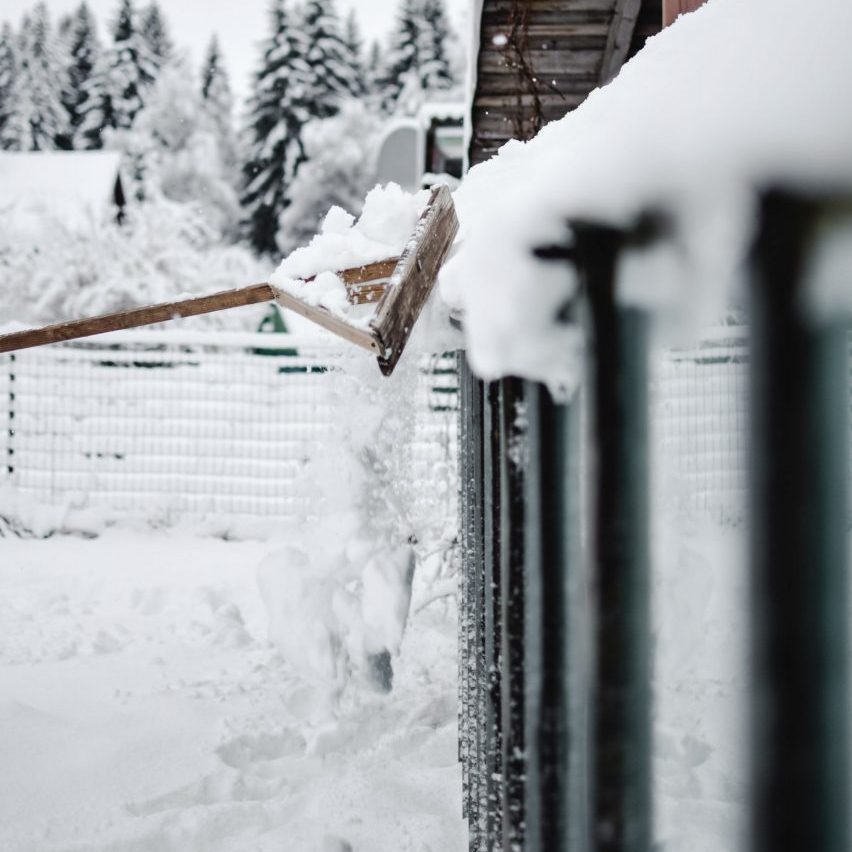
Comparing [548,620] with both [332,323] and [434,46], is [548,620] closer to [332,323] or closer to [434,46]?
[332,323]

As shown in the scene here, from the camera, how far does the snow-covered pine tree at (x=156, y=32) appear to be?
3422cm

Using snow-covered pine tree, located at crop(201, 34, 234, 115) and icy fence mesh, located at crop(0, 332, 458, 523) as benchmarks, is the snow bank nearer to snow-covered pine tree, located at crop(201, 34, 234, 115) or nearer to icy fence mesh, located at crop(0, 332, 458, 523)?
icy fence mesh, located at crop(0, 332, 458, 523)

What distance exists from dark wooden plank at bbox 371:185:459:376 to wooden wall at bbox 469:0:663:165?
2.93m

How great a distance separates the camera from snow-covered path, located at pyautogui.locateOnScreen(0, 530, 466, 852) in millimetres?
1865

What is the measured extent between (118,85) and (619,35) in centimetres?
3396

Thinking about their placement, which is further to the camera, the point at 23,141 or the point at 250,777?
the point at 23,141

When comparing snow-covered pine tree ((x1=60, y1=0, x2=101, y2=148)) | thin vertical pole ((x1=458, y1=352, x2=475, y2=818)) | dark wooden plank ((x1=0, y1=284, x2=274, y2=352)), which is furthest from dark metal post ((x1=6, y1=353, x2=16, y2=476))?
snow-covered pine tree ((x1=60, y1=0, x2=101, y2=148))

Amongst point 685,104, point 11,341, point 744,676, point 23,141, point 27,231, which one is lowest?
point 744,676

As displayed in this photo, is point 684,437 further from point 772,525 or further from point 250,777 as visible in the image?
point 772,525

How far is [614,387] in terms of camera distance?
676 millimetres

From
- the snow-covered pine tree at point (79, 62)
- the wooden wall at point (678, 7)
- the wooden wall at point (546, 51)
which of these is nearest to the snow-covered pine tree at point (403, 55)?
the snow-covered pine tree at point (79, 62)

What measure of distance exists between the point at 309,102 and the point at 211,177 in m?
5.44

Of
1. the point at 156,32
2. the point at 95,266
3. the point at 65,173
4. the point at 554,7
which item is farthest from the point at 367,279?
the point at 156,32

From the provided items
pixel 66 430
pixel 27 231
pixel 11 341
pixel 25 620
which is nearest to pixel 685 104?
pixel 11 341
